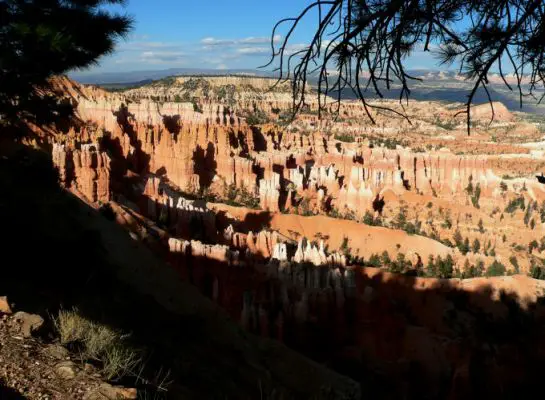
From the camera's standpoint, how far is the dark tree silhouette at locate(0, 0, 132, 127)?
8695 millimetres

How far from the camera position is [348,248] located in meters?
29.8

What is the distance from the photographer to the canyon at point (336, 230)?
15859mm

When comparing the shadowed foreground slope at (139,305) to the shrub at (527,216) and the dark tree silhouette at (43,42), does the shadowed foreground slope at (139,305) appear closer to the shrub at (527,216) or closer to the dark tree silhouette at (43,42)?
the dark tree silhouette at (43,42)

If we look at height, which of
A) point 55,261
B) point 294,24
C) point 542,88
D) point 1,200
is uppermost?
point 294,24

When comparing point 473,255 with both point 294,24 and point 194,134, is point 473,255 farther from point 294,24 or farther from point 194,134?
point 294,24

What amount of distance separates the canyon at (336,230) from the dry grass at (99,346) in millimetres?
2537

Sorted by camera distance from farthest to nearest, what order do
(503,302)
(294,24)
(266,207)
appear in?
1. (266,207)
2. (503,302)
3. (294,24)

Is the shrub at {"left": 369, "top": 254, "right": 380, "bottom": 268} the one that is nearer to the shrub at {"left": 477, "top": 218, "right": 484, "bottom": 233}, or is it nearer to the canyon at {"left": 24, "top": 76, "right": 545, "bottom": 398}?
the canyon at {"left": 24, "top": 76, "right": 545, "bottom": 398}

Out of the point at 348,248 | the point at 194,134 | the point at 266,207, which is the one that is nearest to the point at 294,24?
the point at 348,248

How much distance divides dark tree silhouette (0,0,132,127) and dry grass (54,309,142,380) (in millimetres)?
5557

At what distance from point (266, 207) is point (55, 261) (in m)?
26.7

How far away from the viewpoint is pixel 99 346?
441 centimetres

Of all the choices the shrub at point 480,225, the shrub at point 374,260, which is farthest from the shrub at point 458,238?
the shrub at point 374,260

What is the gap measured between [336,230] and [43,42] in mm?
24492
